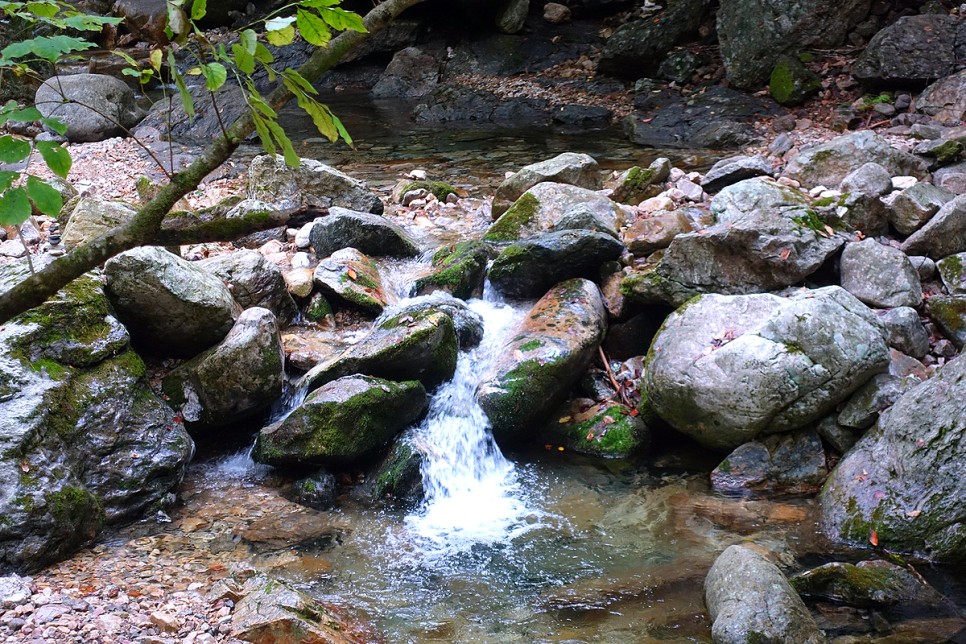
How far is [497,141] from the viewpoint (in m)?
12.4

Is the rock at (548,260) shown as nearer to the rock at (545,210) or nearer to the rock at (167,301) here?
the rock at (545,210)

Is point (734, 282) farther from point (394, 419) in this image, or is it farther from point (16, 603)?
point (16, 603)

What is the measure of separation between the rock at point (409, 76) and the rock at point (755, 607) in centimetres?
1481

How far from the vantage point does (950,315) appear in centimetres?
512

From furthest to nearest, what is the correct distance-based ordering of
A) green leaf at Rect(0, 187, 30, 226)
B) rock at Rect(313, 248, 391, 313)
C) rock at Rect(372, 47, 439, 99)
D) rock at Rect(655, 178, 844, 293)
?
rock at Rect(372, 47, 439, 99) < rock at Rect(313, 248, 391, 313) < rock at Rect(655, 178, 844, 293) < green leaf at Rect(0, 187, 30, 226)

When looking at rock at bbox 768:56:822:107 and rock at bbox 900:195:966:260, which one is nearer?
rock at bbox 900:195:966:260

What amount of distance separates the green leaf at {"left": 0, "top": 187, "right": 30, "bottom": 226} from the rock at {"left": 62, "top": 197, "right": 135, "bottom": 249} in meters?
5.00

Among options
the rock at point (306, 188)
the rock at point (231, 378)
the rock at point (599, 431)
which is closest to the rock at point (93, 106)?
the rock at point (306, 188)

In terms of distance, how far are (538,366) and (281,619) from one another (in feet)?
8.68

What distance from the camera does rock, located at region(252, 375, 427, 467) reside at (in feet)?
15.3

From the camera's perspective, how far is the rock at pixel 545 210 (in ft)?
22.5

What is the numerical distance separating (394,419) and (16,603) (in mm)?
2337

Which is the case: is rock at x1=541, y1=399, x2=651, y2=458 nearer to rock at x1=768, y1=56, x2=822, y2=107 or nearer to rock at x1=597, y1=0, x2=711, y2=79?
rock at x1=768, y1=56, x2=822, y2=107

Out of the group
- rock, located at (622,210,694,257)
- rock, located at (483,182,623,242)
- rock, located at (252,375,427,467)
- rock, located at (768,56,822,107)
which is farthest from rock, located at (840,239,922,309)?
rock, located at (768,56,822,107)
